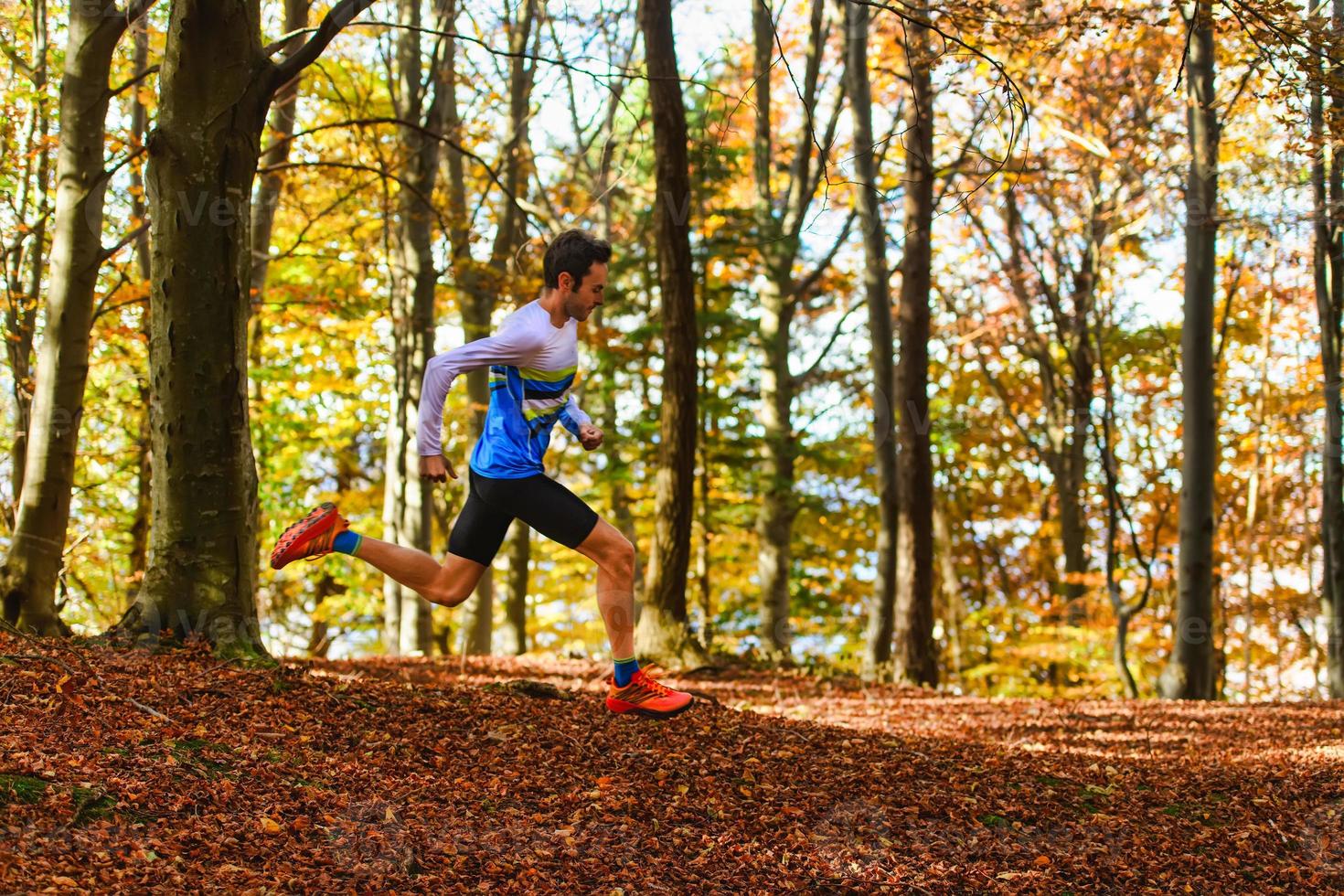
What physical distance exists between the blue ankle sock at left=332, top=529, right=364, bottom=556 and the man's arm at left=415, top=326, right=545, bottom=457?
0.65 metres

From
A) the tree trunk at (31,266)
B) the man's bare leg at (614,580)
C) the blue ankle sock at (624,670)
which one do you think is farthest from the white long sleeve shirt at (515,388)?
the tree trunk at (31,266)

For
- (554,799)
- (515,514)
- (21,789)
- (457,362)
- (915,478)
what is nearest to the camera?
(21,789)

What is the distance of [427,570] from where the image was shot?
5211 millimetres

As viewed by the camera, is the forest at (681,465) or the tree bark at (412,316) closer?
the forest at (681,465)

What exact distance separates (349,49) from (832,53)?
27.5 ft

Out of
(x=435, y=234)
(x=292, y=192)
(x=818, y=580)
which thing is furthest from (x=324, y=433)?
(x=818, y=580)

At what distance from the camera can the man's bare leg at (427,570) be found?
5156 mm

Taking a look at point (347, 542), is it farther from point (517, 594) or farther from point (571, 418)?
point (517, 594)

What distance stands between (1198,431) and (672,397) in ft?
17.2

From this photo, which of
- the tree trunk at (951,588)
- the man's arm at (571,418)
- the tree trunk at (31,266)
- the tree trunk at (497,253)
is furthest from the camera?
the tree trunk at (951,588)

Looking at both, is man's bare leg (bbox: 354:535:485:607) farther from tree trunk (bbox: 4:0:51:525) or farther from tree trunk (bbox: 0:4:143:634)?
tree trunk (bbox: 4:0:51:525)

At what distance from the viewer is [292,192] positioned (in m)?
13.5

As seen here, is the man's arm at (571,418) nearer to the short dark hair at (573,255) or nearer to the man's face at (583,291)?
the man's face at (583,291)

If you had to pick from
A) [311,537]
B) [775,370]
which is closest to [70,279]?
[311,537]
